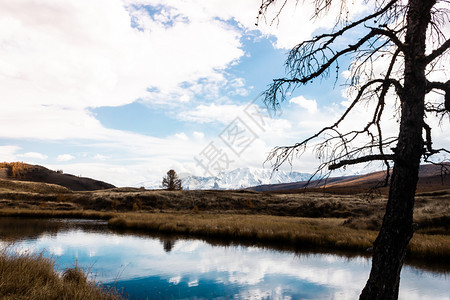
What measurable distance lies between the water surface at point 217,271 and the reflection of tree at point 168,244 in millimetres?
72

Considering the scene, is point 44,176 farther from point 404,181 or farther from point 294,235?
point 404,181

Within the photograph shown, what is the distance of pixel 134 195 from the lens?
181 feet

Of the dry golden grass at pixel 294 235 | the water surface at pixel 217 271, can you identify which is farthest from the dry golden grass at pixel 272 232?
the water surface at pixel 217 271

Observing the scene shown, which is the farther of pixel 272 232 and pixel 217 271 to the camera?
pixel 272 232

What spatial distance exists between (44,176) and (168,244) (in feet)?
542

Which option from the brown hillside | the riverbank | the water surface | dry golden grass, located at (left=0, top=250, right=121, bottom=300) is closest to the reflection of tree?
the water surface

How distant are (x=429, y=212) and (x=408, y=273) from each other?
16.1 meters

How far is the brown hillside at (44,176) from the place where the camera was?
147900 millimetres

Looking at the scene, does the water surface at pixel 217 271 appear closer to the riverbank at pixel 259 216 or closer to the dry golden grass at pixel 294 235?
the dry golden grass at pixel 294 235

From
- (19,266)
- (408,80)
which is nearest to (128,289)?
(19,266)

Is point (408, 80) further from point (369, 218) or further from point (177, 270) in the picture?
point (369, 218)

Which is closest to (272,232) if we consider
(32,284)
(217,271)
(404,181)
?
(217,271)

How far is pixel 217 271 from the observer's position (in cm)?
1503

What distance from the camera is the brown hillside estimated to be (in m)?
148
